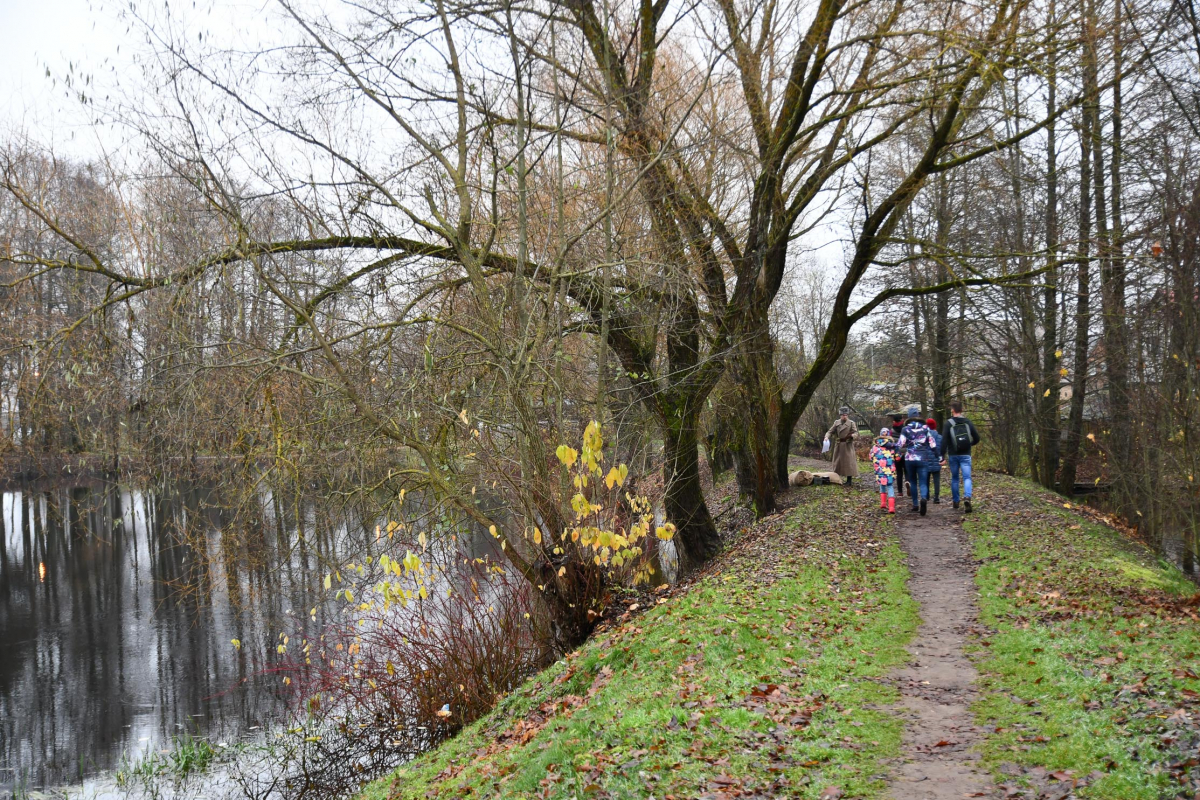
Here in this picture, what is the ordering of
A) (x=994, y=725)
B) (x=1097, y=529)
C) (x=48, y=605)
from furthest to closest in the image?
1. (x=48, y=605)
2. (x=1097, y=529)
3. (x=994, y=725)

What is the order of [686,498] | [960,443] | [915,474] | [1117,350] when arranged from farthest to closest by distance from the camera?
1. [1117,350]
2. [686,498]
3. [915,474]
4. [960,443]

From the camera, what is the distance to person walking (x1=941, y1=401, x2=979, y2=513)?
1430 cm

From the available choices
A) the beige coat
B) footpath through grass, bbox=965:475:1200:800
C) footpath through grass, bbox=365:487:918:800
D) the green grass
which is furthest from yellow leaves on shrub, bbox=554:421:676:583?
the beige coat

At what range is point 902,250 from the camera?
1112 inches

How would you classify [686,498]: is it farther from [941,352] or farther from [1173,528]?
[941,352]

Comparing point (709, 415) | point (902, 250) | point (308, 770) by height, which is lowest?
point (308, 770)

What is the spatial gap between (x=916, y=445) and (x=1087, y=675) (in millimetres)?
8671

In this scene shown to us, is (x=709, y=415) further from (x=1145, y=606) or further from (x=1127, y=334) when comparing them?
(x=1145, y=606)

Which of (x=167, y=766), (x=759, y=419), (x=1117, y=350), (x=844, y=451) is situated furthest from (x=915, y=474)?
(x=167, y=766)

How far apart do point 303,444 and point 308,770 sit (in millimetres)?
4446

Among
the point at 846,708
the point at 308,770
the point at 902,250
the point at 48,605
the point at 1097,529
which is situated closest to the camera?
the point at 846,708

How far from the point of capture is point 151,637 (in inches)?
657

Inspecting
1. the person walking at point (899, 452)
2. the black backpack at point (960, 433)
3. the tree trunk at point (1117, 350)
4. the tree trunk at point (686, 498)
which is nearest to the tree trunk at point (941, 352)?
the tree trunk at point (1117, 350)

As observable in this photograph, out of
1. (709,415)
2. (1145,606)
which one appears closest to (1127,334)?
(709,415)
